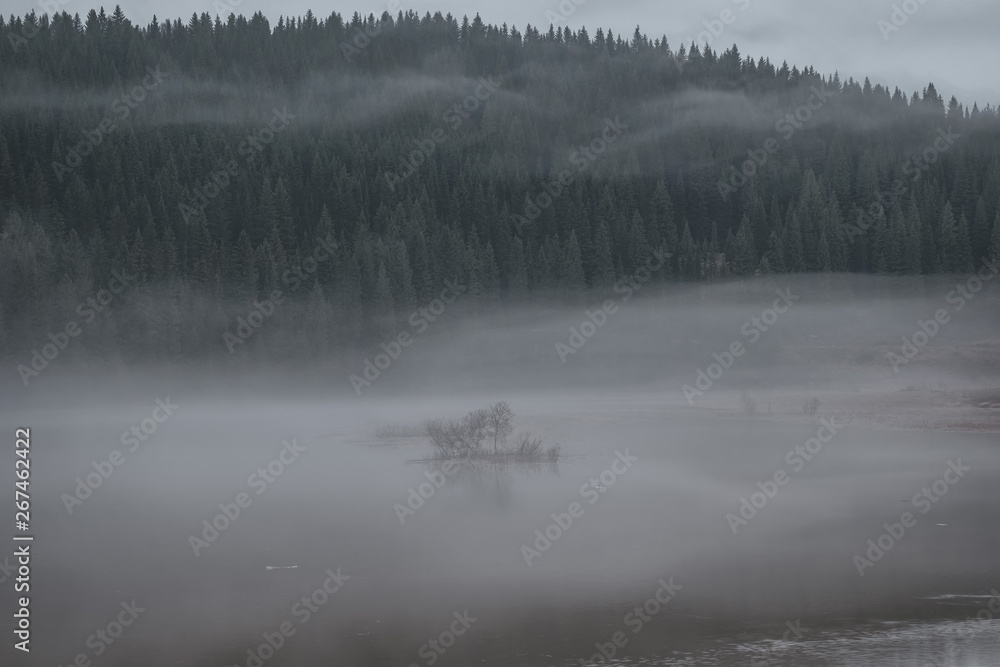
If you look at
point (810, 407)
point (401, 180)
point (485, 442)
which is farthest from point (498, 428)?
point (401, 180)

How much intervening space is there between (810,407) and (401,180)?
5518 cm

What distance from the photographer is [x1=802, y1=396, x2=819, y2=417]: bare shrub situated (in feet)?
203

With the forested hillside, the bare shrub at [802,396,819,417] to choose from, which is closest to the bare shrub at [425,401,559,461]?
the bare shrub at [802,396,819,417]

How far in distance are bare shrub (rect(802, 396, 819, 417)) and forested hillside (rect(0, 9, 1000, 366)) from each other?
33538 mm

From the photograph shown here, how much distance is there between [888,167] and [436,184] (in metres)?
42.6

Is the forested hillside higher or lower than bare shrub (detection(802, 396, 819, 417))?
higher

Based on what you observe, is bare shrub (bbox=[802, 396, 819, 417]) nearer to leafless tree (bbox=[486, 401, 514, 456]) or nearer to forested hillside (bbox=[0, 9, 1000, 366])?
leafless tree (bbox=[486, 401, 514, 456])

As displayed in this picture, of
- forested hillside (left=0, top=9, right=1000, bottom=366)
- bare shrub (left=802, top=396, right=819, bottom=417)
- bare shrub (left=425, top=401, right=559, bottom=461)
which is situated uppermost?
forested hillside (left=0, top=9, right=1000, bottom=366)

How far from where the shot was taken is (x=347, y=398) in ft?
256

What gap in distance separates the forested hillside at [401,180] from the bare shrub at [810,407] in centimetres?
3354

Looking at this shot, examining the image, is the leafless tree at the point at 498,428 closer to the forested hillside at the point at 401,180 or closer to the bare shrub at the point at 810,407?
the bare shrub at the point at 810,407

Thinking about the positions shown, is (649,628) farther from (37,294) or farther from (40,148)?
(40,148)

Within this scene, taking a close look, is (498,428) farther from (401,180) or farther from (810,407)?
(401,180)

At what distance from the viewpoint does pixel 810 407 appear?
206 ft
